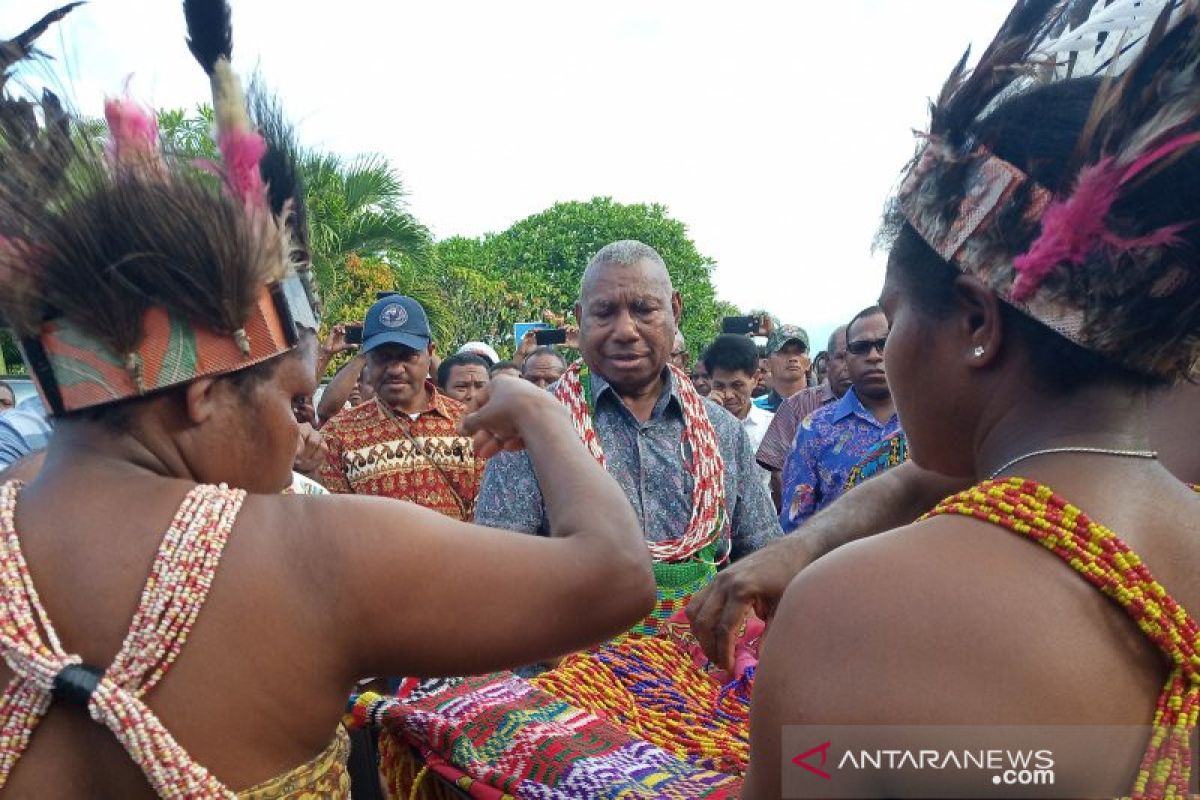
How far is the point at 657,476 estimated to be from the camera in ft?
10.9

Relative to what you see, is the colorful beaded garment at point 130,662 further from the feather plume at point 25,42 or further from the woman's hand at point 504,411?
the feather plume at point 25,42

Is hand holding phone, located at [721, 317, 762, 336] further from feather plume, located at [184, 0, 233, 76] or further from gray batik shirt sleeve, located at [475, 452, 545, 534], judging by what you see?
feather plume, located at [184, 0, 233, 76]

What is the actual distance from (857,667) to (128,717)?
41.2 inches

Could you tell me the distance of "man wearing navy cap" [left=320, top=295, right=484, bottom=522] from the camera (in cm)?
505

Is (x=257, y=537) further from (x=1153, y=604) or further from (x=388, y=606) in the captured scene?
(x=1153, y=604)

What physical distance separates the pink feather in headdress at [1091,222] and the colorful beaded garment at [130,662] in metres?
1.26

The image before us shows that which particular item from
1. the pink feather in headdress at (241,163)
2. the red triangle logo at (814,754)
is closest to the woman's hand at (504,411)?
the pink feather in headdress at (241,163)

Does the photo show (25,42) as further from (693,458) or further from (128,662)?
(693,458)

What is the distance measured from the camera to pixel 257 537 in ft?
4.75

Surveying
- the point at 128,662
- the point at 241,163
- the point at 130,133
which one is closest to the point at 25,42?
the point at 130,133

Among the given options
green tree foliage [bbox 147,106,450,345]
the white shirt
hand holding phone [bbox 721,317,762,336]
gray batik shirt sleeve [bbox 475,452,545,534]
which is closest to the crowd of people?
gray batik shirt sleeve [bbox 475,452,545,534]

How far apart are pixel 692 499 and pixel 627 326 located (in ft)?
2.22

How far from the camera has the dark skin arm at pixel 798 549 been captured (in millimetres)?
1761

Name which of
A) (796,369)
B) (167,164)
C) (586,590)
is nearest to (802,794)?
(586,590)
